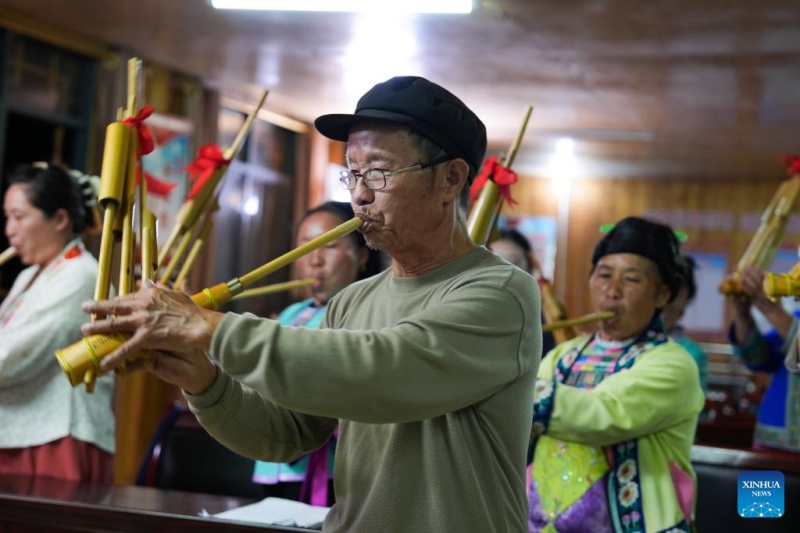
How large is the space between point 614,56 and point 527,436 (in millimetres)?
4413

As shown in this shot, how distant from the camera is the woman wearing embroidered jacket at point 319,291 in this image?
8.96 feet

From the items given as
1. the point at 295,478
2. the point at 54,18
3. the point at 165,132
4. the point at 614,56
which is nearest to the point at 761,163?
the point at 614,56

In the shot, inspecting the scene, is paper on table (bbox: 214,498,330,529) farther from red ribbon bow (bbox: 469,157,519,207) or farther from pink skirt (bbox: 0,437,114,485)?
red ribbon bow (bbox: 469,157,519,207)

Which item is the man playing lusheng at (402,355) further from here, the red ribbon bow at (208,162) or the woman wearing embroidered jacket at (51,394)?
the woman wearing embroidered jacket at (51,394)

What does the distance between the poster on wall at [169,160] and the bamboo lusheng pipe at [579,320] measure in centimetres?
374

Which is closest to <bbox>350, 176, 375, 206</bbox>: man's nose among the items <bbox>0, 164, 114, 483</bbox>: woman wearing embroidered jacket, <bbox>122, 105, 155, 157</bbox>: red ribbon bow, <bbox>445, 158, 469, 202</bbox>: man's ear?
<bbox>445, 158, 469, 202</bbox>: man's ear

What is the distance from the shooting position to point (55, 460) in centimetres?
290

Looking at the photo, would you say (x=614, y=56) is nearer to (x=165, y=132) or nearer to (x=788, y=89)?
(x=788, y=89)

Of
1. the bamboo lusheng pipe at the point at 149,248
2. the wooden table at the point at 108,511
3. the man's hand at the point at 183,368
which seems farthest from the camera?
the wooden table at the point at 108,511

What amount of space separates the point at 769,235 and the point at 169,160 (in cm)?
396

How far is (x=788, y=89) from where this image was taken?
619 centimetres

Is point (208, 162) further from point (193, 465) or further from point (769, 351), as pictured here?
point (769, 351)

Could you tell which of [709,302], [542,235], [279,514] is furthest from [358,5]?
[709,302]

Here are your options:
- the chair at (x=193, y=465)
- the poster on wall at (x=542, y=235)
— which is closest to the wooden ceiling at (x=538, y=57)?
the poster on wall at (x=542, y=235)
